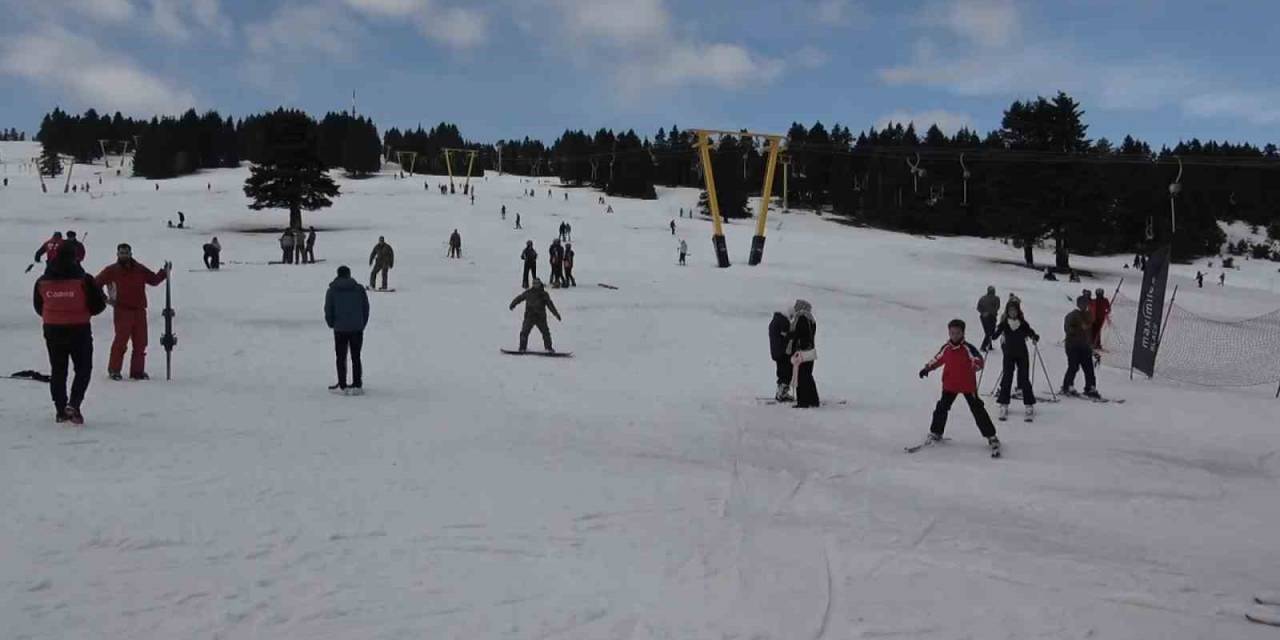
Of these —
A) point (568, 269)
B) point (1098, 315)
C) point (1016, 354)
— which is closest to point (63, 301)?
point (1016, 354)

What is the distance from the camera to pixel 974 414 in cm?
968

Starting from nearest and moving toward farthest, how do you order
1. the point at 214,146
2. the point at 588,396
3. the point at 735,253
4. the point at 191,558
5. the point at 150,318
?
the point at 191,558
the point at 588,396
the point at 150,318
the point at 735,253
the point at 214,146

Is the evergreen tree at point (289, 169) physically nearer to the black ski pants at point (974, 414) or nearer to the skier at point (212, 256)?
the skier at point (212, 256)

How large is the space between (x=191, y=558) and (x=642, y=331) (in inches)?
633

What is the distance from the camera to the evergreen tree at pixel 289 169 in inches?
2226

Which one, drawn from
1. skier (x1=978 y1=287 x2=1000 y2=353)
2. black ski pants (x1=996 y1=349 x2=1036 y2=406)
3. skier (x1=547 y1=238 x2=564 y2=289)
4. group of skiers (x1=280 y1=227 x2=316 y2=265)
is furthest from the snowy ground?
group of skiers (x1=280 y1=227 x2=316 y2=265)

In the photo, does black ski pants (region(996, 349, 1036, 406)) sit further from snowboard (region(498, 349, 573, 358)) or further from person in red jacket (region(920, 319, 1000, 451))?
snowboard (region(498, 349, 573, 358))

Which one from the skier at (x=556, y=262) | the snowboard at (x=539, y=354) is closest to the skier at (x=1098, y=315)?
the snowboard at (x=539, y=354)

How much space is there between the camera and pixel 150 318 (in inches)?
776

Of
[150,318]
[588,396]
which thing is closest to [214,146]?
[150,318]

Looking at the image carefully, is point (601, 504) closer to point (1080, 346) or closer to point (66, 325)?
point (66, 325)

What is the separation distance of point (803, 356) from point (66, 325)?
28.1 ft

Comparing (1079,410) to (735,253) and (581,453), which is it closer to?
(581,453)

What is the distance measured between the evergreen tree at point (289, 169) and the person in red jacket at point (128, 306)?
4696 cm
